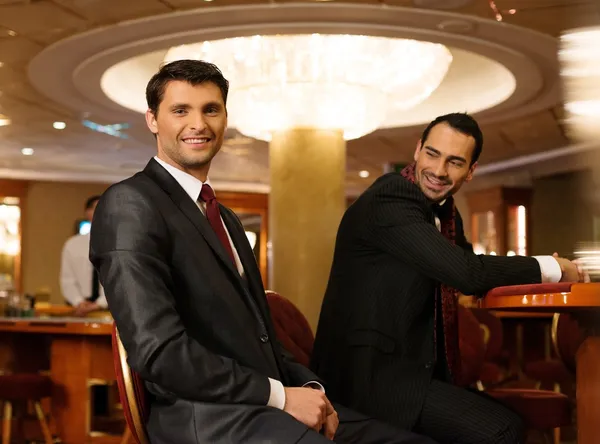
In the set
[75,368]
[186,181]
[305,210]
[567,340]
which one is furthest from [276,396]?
[305,210]

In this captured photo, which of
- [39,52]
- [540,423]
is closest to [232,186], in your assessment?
[39,52]

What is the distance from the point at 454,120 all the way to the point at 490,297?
54 cm

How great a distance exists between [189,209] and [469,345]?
2157mm

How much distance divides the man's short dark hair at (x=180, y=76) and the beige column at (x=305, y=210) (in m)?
5.86

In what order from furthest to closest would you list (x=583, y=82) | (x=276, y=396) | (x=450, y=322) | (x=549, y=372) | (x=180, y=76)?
(x=549, y=372) → (x=450, y=322) → (x=180, y=76) → (x=276, y=396) → (x=583, y=82)

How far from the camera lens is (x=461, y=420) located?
2.27m

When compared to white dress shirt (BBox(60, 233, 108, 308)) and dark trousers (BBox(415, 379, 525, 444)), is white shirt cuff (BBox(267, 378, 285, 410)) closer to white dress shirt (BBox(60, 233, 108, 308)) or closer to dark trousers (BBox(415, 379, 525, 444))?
dark trousers (BBox(415, 379, 525, 444))

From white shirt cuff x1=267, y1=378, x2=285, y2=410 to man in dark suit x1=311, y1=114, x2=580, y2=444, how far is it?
26.7 inches

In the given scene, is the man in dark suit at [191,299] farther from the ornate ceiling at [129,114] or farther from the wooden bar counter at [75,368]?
the wooden bar counter at [75,368]

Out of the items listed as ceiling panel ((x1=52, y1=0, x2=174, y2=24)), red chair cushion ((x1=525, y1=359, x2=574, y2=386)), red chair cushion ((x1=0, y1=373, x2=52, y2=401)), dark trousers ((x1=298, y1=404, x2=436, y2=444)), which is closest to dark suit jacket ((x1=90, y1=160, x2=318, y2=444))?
dark trousers ((x1=298, y1=404, x2=436, y2=444))

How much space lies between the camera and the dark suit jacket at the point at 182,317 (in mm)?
1559

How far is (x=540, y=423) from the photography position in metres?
2.91

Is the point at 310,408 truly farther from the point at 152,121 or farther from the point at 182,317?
the point at 152,121

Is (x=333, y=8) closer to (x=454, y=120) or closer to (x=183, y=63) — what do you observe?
(x=454, y=120)
